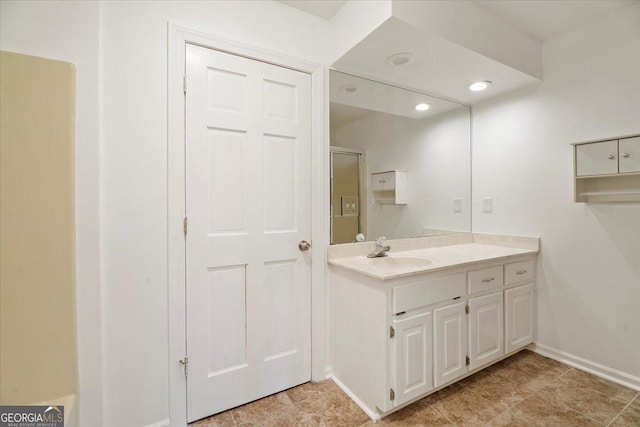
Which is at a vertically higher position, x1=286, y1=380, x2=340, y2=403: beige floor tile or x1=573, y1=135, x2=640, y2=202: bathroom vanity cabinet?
x1=573, y1=135, x2=640, y2=202: bathroom vanity cabinet

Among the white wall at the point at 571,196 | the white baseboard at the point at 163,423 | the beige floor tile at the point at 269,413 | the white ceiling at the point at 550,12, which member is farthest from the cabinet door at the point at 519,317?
the white baseboard at the point at 163,423

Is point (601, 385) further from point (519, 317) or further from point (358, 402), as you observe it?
point (358, 402)

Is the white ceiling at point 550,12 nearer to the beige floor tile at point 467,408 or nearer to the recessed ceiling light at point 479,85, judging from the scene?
the recessed ceiling light at point 479,85

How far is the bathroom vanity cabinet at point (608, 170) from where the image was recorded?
177 centimetres

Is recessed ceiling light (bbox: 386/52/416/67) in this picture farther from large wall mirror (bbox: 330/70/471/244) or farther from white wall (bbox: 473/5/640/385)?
white wall (bbox: 473/5/640/385)

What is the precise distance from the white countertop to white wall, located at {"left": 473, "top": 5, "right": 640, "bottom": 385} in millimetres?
114

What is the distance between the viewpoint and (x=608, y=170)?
A: 6.02ft

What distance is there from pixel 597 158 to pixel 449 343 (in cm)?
160

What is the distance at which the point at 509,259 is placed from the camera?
2.12 metres

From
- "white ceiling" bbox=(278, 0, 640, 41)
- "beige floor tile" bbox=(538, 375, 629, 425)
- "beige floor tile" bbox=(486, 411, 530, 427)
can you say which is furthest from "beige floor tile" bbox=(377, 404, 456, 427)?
"white ceiling" bbox=(278, 0, 640, 41)

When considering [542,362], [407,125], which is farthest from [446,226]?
[542,362]

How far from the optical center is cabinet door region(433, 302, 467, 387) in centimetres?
170

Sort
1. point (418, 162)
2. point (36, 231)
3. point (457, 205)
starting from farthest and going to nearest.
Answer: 1. point (457, 205)
2. point (418, 162)
3. point (36, 231)

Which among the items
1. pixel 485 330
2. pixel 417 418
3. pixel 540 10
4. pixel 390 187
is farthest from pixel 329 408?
pixel 540 10
